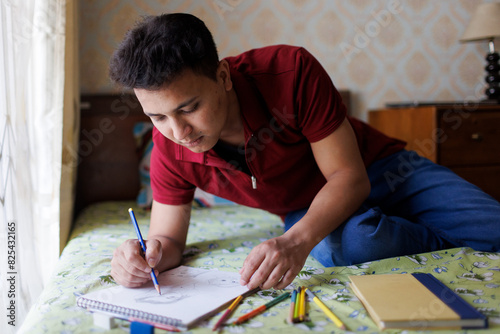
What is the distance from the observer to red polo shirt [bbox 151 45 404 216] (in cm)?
112

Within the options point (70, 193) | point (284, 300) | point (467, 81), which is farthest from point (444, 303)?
point (467, 81)

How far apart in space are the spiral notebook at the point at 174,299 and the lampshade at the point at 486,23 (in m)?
1.87

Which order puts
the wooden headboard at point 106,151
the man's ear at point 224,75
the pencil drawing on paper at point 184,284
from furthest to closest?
the wooden headboard at point 106,151, the man's ear at point 224,75, the pencil drawing on paper at point 184,284

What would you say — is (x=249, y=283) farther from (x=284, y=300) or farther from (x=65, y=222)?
(x=65, y=222)

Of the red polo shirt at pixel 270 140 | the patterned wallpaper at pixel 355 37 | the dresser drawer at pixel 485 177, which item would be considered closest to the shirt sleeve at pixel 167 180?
the red polo shirt at pixel 270 140

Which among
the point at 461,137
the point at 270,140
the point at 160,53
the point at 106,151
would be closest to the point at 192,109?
the point at 160,53

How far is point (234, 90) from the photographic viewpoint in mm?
1152

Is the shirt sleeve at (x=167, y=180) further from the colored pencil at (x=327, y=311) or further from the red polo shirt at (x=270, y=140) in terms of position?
the colored pencil at (x=327, y=311)

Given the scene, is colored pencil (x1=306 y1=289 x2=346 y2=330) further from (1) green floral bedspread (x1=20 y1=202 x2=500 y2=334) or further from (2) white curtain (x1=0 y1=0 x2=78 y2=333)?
(2) white curtain (x1=0 y1=0 x2=78 y2=333)

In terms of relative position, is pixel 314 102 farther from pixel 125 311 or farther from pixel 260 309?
pixel 125 311

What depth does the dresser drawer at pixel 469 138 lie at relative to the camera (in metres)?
2.02

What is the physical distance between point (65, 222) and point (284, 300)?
1.01 meters

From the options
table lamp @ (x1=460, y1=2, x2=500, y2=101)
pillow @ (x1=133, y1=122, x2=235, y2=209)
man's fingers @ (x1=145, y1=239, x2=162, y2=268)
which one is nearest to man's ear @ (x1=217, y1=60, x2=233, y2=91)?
man's fingers @ (x1=145, y1=239, x2=162, y2=268)

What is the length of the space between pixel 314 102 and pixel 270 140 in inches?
5.7
